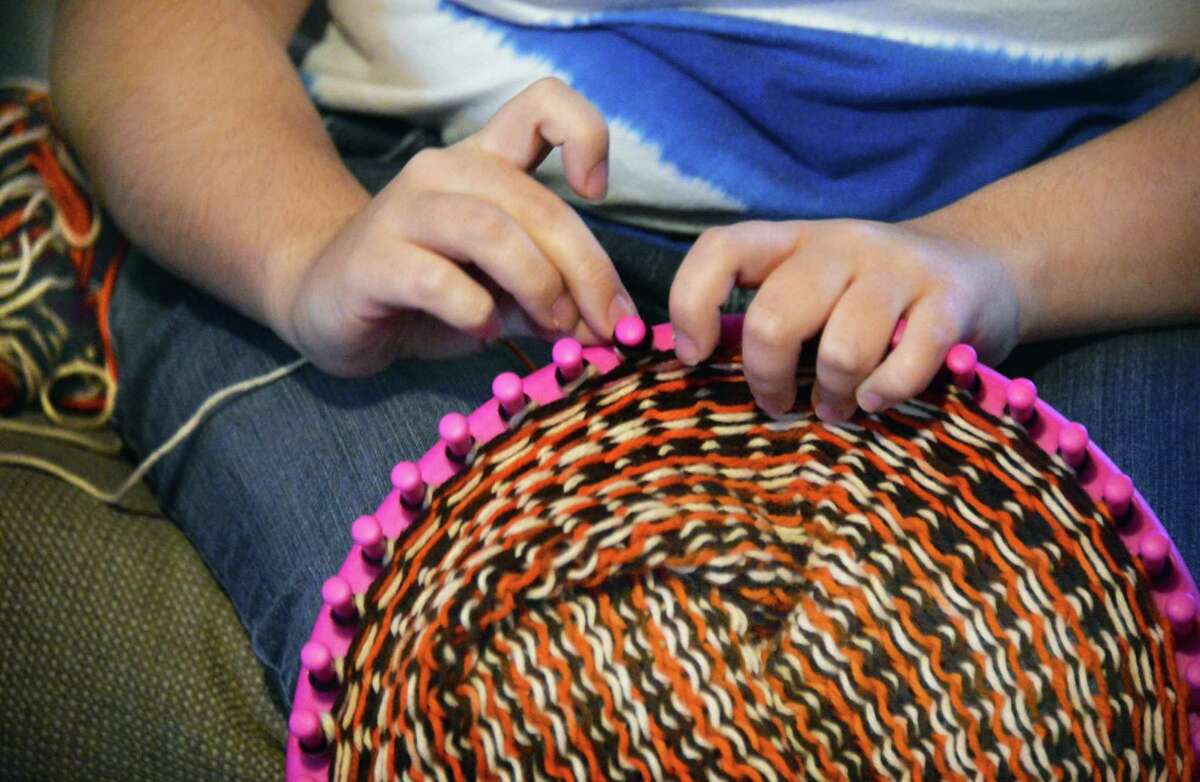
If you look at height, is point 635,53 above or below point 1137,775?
above

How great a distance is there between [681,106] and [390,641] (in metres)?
0.36

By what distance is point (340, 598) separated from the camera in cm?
45

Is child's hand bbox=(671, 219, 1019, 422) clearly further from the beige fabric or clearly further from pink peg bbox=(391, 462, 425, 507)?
the beige fabric

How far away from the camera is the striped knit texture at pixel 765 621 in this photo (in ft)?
1.33

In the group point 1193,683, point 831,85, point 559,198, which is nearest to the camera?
point 1193,683

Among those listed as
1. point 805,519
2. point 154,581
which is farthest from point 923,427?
point 154,581

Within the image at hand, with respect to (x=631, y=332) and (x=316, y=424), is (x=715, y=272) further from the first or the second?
(x=316, y=424)

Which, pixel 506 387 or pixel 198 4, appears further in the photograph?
pixel 198 4

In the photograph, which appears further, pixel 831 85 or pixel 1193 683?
pixel 831 85

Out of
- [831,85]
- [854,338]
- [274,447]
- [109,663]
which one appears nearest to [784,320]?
[854,338]

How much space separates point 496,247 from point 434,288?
36mm

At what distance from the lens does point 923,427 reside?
0.46 metres

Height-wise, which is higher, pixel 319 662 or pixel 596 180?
pixel 596 180

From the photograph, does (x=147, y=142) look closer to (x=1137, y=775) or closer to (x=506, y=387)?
(x=506, y=387)
